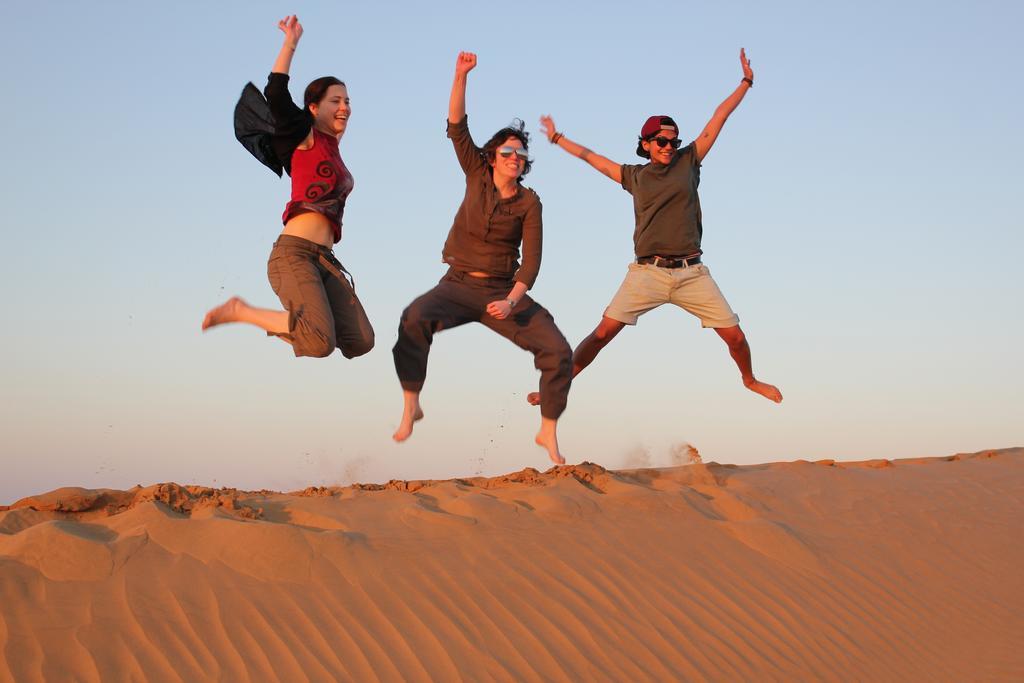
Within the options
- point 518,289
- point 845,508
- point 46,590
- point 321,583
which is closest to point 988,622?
point 845,508

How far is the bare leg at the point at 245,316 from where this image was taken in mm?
6055

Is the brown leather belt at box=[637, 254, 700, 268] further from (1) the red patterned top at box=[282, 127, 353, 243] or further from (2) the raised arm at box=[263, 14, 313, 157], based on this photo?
(2) the raised arm at box=[263, 14, 313, 157]

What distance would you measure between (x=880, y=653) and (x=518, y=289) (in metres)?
3.13

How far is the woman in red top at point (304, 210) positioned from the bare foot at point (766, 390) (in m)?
3.32

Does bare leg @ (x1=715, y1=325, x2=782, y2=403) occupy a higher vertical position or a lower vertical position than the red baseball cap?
lower

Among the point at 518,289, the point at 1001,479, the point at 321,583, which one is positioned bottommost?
the point at 321,583

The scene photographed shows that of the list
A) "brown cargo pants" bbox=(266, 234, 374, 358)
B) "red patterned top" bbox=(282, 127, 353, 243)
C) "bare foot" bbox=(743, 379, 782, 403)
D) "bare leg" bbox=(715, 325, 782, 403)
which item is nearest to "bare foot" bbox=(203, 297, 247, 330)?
"brown cargo pants" bbox=(266, 234, 374, 358)

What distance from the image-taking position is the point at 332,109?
6.21 meters

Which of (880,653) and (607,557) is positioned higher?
(607,557)

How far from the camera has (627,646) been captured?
5.09m

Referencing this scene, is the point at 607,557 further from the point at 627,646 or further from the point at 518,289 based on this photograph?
the point at 518,289

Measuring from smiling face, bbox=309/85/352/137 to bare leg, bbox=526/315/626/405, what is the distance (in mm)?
2494

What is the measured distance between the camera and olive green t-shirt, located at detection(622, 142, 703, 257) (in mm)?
7418

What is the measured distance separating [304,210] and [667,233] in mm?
2703
